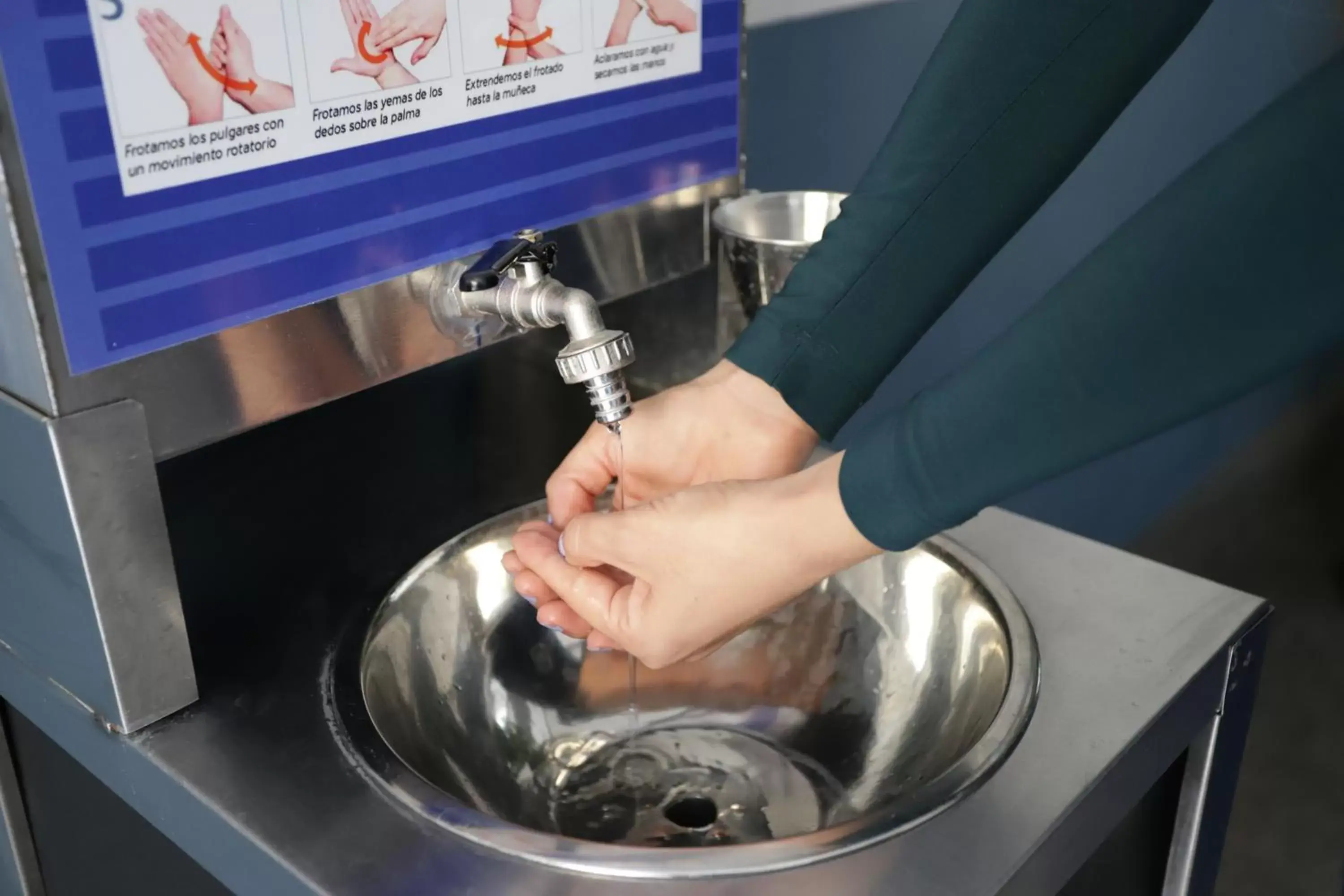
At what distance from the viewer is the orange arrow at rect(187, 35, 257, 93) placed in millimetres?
601

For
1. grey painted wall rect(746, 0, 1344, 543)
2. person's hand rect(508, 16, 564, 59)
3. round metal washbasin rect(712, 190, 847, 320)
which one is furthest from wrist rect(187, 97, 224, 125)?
grey painted wall rect(746, 0, 1344, 543)

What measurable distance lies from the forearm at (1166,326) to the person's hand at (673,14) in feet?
1.37

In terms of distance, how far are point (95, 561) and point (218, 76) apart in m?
0.27

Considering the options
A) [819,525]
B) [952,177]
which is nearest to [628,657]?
[819,525]

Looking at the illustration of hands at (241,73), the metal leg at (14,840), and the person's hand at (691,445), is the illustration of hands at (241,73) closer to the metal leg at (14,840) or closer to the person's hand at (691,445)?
the person's hand at (691,445)

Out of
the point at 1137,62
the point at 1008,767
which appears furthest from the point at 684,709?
the point at 1137,62

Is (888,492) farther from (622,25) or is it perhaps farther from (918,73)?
(918,73)

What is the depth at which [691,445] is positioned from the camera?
2.81 ft

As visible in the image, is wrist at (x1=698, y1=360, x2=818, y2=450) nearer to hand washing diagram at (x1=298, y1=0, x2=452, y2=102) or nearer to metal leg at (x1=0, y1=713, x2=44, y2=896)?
hand washing diagram at (x1=298, y1=0, x2=452, y2=102)

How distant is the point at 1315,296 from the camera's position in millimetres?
480

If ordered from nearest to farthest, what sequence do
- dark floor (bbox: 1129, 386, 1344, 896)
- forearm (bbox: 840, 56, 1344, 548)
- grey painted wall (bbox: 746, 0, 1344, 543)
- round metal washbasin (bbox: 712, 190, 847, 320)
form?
forearm (bbox: 840, 56, 1344, 548), round metal washbasin (bbox: 712, 190, 847, 320), grey painted wall (bbox: 746, 0, 1344, 543), dark floor (bbox: 1129, 386, 1344, 896)

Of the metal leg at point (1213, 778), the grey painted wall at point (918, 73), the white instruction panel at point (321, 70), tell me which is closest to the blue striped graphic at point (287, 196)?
the white instruction panel at point (321, 70)

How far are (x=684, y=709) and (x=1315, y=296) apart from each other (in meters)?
0.54

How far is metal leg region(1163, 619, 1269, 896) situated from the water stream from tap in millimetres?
397
